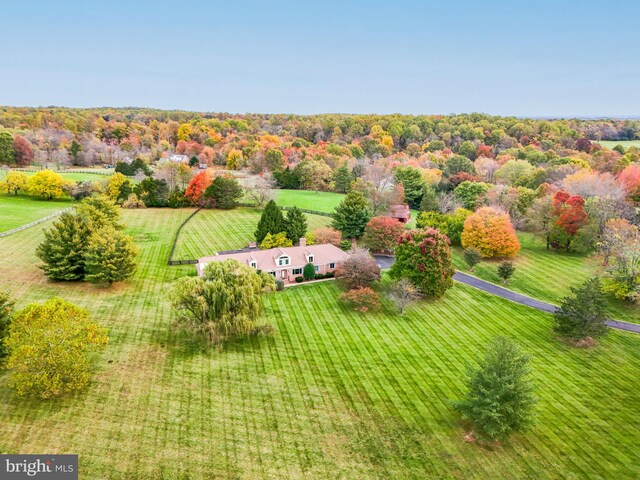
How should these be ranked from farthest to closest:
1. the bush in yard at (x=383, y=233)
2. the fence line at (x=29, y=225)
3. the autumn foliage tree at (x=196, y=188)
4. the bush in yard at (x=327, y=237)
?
the autumn foliage tree at (x=196, y=188)
the fence line at (x=29, y=225)
the bush in yard at (x=383, y=233)
the bush in yard at (x=327, y=237)

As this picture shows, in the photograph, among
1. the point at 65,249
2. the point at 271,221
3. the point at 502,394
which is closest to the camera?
the point at 502,394

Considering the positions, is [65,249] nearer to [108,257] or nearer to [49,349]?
[108,257]

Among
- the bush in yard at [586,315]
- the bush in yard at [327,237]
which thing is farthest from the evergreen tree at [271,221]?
the bush in yard at [586,315]

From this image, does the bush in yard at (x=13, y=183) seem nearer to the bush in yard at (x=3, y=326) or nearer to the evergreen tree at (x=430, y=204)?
the bush in yard at (x=3, y=326)

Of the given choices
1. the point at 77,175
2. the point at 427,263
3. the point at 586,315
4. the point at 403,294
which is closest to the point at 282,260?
the point at 403,294

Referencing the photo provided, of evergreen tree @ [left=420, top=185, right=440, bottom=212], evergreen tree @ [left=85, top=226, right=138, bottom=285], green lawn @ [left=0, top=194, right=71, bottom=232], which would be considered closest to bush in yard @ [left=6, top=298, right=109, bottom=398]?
evergreen tree @ [left=85, top=226, right=138, bottom=285]

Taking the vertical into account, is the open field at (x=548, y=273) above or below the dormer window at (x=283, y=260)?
below

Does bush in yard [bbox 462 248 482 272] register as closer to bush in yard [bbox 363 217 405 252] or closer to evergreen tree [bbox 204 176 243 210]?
bush in yard [bbox 363 217 405 252]
